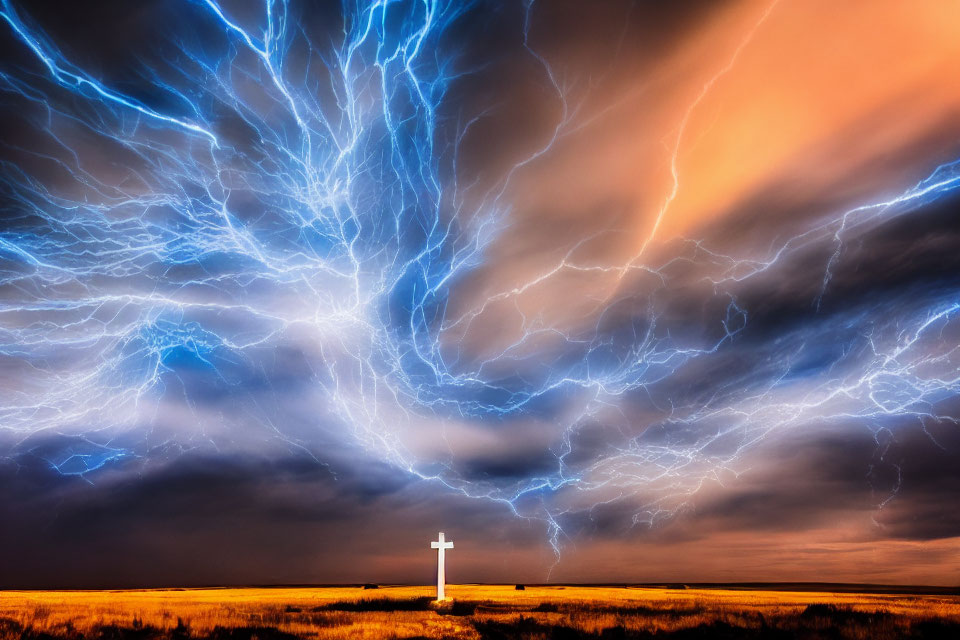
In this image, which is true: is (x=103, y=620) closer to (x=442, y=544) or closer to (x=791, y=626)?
(x=442, y=544)

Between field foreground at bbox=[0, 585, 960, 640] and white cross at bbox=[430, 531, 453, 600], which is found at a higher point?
white cross at bbox=[430, 531, 453, 600]

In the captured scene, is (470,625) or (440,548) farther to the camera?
(440,548)

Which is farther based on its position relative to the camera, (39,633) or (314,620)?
(314,620)

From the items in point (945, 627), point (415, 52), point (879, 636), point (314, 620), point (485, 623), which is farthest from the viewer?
point (415, 52)

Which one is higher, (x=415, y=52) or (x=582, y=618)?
(x=415, y=52)

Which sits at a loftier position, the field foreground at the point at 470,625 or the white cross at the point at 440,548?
the white cross at the point at 440,548

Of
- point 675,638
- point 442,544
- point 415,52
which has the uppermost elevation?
point 415,52

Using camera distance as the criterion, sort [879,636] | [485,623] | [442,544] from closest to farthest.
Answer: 1. [879,636]
2. [485,623]
3. [442,544]

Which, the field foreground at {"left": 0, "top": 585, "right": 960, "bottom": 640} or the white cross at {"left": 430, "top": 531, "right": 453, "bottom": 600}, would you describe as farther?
the white cross at {"left": 430, "top": 531, "right": 453, "bottom": 600}

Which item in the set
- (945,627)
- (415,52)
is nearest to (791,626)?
(945,627)

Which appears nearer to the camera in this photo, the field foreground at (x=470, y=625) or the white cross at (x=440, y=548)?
the field foreground at (x=470, y=625)
